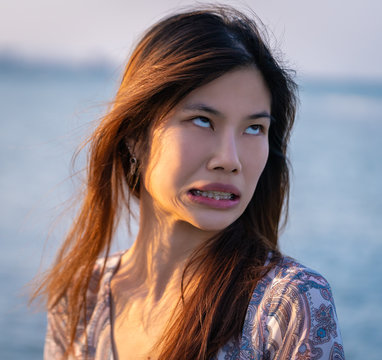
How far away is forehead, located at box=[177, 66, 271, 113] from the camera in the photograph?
74.4 inches

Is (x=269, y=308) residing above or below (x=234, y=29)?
below

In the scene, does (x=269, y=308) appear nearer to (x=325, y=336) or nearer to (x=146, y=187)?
(x=325, y=336)

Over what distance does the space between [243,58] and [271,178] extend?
52 centimetres

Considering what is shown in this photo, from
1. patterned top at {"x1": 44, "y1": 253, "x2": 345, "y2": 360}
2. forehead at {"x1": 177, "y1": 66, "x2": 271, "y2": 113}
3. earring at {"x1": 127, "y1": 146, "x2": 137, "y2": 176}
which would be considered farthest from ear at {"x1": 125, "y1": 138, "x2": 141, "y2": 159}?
patterned top at {"x1": 44, "y1": 253, "x2": 345, "y2": 360}

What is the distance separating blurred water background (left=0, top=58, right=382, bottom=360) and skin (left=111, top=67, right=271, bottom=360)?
44 cm

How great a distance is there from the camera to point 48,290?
250 centimetres

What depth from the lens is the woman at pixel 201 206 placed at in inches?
70.6

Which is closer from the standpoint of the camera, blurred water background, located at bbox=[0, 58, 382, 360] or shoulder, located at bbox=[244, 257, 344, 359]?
shoulder, located at bbox=[244, 257, 344, 359]

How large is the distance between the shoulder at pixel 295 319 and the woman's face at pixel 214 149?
0.98 feet

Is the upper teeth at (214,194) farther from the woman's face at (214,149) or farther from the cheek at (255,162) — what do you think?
the cheek at (255,162)

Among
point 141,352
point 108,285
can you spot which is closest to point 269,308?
point 141,352

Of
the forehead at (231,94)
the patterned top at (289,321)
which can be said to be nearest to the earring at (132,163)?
the forehead at (231,94)

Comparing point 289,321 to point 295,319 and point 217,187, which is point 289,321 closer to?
point 295,319

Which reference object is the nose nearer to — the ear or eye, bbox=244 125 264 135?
eye, bbox=244 125 264 135
